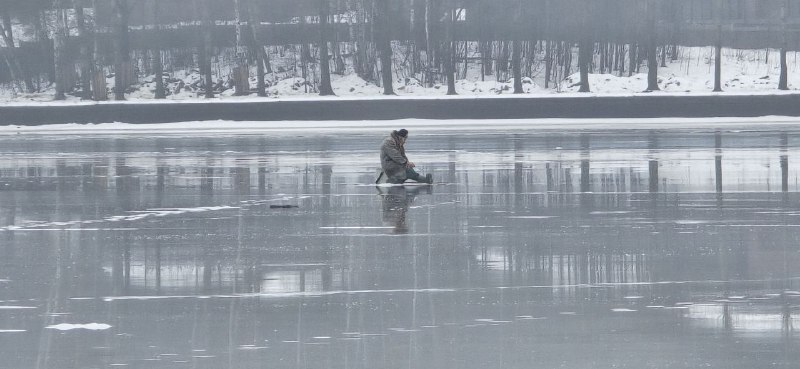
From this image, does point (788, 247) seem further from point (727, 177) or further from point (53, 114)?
point (53, 114)

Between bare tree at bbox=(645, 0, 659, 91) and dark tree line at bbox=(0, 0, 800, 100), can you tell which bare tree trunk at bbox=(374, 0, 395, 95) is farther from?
bare tree at bbox=(645, 0, 659, 91)

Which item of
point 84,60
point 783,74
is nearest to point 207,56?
point 84,60

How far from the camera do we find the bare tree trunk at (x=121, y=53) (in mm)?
54156

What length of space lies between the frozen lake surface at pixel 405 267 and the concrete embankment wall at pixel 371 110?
1857 centimetres

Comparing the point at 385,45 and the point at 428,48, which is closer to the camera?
the point at 385,45

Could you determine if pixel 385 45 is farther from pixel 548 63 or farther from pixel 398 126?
pixel 398 126

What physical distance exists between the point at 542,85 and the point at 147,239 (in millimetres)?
46600

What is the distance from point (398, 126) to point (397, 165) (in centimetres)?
2074

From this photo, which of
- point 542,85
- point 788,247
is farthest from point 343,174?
point 542,85

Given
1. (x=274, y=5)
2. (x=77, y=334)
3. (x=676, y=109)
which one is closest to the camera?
(x=77, y=334)

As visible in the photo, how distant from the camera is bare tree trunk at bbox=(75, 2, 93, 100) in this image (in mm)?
55031

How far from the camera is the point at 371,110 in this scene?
41.9 m

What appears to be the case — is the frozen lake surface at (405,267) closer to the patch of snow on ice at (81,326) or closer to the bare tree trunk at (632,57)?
the patch of snow on ice at (81,326)

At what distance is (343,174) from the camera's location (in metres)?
21.9
